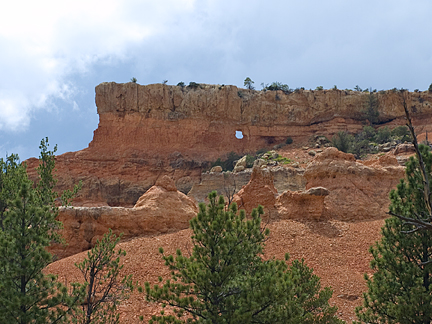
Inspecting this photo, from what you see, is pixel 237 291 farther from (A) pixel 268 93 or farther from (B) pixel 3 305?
(A) pixel 268 93

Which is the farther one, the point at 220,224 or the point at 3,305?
the point at 220,224

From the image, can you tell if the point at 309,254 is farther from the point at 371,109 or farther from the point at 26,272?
the point at 371,109

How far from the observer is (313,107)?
5678 centimetres

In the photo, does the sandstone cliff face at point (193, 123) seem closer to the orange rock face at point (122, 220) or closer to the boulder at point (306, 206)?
the orange rock face at point (122, 220)

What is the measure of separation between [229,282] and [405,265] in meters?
4.43

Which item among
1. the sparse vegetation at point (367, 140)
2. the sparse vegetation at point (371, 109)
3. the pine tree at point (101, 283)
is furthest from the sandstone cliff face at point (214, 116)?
the pine tree at point (101, 283)

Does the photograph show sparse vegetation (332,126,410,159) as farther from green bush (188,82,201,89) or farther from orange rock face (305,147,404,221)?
orange rock face (305,147,404,221)

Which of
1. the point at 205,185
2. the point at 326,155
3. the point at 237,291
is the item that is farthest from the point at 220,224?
the point at 205,185

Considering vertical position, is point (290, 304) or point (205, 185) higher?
point (205, 185)

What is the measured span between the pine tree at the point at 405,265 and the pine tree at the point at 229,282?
7.90 ft

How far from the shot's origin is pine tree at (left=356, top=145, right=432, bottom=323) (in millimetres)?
8523

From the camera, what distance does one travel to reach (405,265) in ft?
29.9

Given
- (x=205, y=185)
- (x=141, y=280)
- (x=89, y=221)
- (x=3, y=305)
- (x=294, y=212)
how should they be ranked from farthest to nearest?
(x=205, y=185) < (x=294, y=212) < (x=89, y=221) < (x=141, y=280) < (x=3, y=305)

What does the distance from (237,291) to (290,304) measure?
1144 mm
